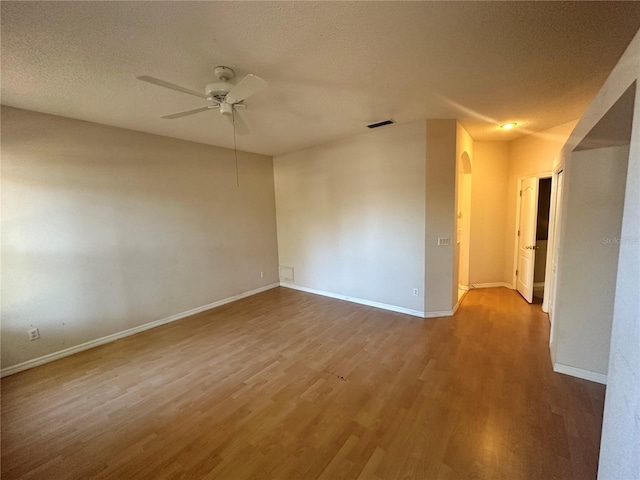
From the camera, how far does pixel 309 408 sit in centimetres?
A: 205

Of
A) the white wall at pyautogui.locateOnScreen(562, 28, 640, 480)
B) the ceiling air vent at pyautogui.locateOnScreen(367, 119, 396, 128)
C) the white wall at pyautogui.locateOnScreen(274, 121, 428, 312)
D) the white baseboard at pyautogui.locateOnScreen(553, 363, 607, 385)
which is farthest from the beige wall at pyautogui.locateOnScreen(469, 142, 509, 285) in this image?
Result: the white wall at pyautogui.locateOnScreen(562, 28, 640, 480)

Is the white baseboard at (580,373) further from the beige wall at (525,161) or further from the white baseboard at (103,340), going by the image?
the white baseboard at (103,340)

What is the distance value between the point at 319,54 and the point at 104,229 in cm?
329

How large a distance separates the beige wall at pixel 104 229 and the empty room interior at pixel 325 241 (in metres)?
0.03

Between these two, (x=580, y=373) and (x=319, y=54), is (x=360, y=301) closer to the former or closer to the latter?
(x=580, y=373)

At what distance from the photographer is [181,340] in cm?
324

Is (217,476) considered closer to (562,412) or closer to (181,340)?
(181,340)

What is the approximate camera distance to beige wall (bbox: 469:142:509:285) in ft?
15.4

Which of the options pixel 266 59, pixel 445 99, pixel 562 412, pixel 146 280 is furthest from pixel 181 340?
pixel 445 99

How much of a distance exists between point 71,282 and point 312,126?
11.6ft

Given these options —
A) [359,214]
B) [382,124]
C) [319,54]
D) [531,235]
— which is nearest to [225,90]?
[319,54]

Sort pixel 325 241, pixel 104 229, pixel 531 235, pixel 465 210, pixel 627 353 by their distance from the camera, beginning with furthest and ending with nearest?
pixel 325 241
pixel 465 210
pixel 531 235
pixel 104 229
pixel 627 353

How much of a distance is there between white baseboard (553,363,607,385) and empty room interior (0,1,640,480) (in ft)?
0.09

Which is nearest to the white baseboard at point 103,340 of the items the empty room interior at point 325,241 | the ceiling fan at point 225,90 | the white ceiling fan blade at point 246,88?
the empty room interior at point 325,241
